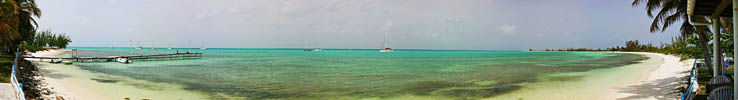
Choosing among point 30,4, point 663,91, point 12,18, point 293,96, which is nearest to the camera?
point 663,91

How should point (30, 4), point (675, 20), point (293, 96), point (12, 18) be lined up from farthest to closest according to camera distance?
point (30, 4) → point (12, 18) → point (675, 20) → point (293, 96)

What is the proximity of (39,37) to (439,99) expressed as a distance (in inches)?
2994

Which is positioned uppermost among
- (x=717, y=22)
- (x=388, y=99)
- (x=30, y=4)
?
(x=30, y=4)

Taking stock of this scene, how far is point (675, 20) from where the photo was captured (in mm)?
11773

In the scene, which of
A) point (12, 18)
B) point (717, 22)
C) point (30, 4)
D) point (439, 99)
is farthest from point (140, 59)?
point (717, 22)

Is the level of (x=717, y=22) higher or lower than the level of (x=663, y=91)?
higher

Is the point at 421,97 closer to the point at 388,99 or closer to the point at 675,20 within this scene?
the point at 388,99

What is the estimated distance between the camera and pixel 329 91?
12.2 metres

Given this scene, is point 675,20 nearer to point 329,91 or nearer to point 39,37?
point 329,91

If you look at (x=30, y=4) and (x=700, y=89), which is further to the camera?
(x=30, y=4)

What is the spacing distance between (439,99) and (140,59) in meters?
40.4

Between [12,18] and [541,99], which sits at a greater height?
[12,18]

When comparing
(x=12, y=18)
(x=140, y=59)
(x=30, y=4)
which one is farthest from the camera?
(x=140, y=59)

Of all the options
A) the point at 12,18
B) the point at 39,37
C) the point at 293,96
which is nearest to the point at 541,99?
the point at 293,96
